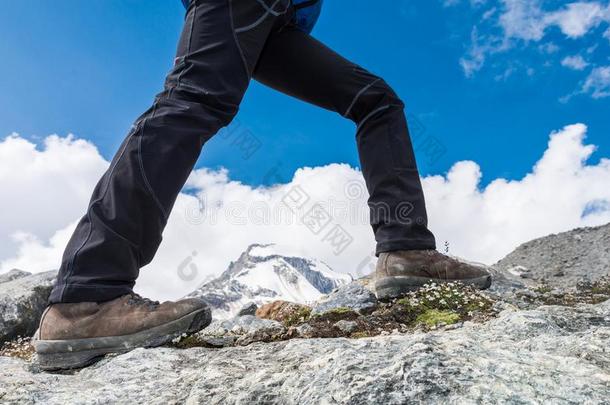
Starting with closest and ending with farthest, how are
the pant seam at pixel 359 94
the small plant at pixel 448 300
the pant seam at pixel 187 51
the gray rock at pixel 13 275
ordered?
the pant seam at pixel 187 51, the small plant at pixel 448 300, the pant seam at pixel 359 94, the gray rock at pixel 13 275

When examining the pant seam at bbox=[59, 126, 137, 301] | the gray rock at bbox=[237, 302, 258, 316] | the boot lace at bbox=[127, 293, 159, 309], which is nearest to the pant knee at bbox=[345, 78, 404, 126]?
the pant seam at bbox=[59, 126, 137, 301]

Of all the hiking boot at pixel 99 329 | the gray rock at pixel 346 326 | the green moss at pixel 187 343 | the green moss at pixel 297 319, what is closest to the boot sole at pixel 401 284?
the green moss at pixel 297 319

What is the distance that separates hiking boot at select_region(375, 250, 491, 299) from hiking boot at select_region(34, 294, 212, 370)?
2052mm

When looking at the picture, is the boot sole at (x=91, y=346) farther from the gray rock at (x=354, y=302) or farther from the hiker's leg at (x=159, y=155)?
the gray rock at (x=354, y=302)

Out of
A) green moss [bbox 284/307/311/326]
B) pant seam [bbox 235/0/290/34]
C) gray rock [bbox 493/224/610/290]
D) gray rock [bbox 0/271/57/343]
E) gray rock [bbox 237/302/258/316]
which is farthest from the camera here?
gray rock [bbox 493/224/610/290]

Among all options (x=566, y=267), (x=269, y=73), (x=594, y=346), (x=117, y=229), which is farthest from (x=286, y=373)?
(x=566, y=267)

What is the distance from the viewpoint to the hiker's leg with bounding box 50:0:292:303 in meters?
3.62

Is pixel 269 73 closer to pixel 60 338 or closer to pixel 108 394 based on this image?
pixel 60 338

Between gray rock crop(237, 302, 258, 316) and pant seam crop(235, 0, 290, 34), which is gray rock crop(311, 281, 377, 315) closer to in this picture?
pant seam crop(235, 0, 290, 34)

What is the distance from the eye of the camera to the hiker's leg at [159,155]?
11.9 feet

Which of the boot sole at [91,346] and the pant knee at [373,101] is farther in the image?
the pant knee at [373,101]

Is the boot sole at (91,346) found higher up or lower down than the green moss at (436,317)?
lower down

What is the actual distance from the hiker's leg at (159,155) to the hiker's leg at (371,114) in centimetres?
90

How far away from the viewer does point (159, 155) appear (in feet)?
12.1
